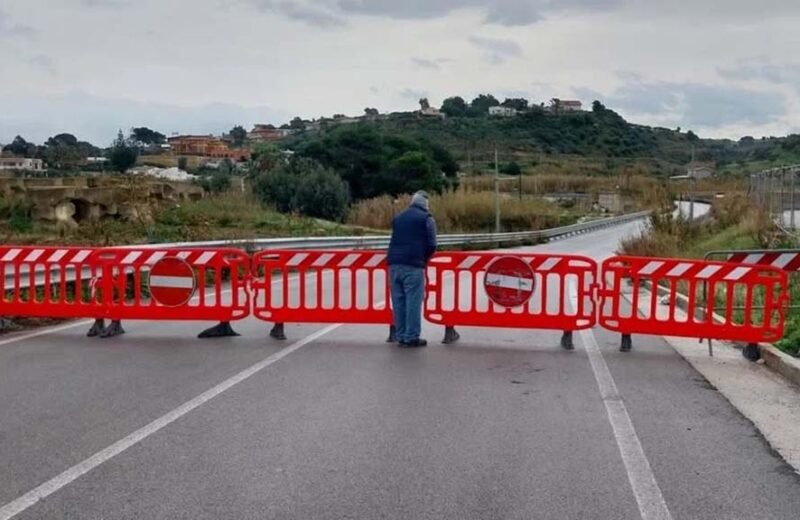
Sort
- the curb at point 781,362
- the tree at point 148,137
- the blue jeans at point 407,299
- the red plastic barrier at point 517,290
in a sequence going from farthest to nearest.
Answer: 1. the tree at point 148,137
2. the red plastic barrier at point 517,290
3. the blue jeans at point 407,299
4. the curb at point 781,362

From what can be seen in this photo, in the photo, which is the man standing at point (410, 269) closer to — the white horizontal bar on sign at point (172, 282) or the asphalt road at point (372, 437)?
the asphalt road at point (372, 437)

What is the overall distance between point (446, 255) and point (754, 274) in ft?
12.5

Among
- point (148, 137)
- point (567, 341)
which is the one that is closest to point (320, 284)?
point (567, 341)

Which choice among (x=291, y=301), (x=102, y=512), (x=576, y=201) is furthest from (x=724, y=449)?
(x=576, y=201)

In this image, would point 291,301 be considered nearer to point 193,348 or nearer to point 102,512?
point 193,348

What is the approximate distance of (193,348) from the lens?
11805 mm

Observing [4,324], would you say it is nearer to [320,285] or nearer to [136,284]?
[136,284]

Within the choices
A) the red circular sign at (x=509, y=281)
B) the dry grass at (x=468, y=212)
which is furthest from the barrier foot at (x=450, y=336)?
the dry grass at (x=468, y=212)

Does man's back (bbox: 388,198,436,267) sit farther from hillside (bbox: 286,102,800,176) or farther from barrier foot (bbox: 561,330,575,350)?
hillside (bbox: 286,102,800,176)

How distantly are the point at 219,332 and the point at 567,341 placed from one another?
450cm

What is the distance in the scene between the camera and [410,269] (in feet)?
39.7

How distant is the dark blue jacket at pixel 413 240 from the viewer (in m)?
12.1

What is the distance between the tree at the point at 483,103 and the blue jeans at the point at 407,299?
145 meters

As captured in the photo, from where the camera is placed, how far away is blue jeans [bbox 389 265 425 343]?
12.0 metres
